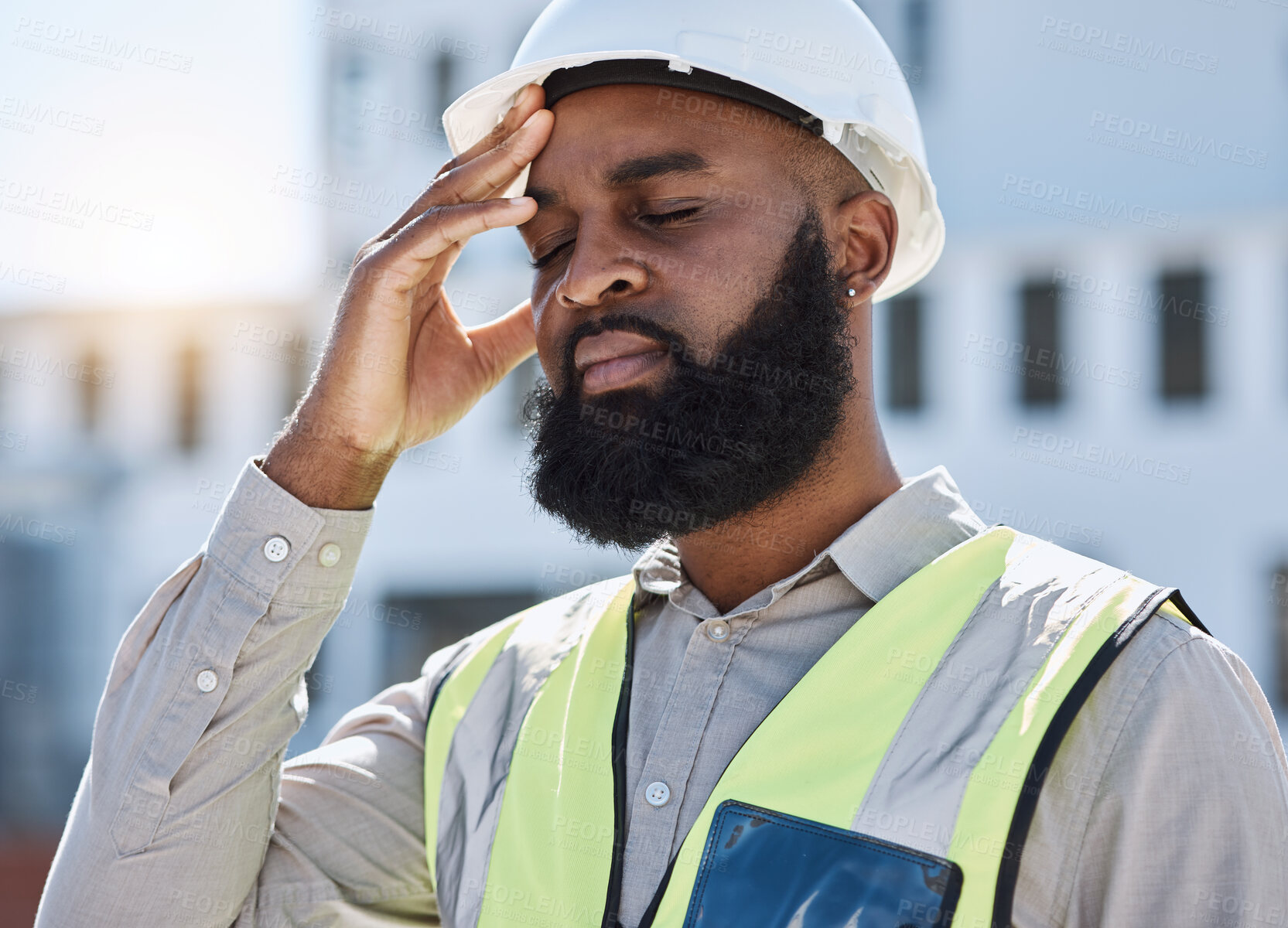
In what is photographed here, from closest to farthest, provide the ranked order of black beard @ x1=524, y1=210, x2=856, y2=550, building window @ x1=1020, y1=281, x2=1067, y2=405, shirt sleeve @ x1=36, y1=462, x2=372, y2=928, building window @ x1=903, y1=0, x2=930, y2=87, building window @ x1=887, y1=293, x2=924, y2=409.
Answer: shirt sleeve @ x1=36, y1=462, x2=372, y2=928
black beard @ x1=524, y1=210, x2=856, y2=550
building window @ x1=1020, y1=281, x2=1067, y2=405
building window @ x1=887, y1=293, x2=924, y2=409
building window @ x1=903, y1=0, x2=930, y2=87

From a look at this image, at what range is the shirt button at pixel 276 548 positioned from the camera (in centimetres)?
230

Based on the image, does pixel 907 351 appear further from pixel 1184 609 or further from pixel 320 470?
pixel 1184 609

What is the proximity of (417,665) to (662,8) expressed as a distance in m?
16.6

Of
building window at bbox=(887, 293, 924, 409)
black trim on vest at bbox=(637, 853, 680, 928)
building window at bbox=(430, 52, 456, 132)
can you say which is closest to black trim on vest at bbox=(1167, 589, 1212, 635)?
black trim on vest at bbox=(637, 853, 680, 928)

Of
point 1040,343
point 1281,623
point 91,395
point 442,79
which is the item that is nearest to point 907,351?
point 1040,343

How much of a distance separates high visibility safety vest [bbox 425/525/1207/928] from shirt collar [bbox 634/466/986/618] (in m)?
0.10

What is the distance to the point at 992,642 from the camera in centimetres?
194

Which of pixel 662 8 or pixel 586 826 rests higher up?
pixel 662 8

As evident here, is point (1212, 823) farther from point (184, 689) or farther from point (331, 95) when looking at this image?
point (331, 95)

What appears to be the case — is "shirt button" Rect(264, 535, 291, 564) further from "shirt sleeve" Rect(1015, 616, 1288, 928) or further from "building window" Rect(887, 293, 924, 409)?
"building window" Rect(887, 293, 924, 409)

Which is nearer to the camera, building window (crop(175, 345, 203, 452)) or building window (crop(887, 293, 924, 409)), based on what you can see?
building window (crop(887, 293, 924, 409))

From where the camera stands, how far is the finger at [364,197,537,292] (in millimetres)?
2381

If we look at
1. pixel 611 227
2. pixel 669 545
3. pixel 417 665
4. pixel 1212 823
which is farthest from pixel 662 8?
pixel 417 665

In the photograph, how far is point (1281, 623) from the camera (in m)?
14.4
